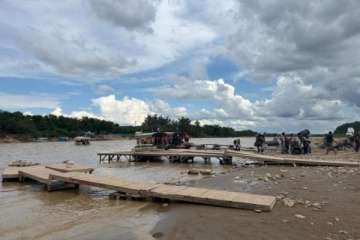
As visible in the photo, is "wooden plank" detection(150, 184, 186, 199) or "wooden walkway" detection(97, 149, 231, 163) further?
"wooden walkway" detection(97, 149, 231, 163)

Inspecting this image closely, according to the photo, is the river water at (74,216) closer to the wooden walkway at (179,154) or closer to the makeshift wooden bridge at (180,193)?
the makeshift wooden bridge at (180,193)

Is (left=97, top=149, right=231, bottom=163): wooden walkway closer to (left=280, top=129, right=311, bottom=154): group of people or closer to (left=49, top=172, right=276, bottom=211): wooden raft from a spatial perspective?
(left=280, top=129, right=311, bottom=154): group of people

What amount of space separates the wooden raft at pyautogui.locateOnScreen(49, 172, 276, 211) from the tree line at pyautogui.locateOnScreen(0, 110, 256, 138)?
282ft

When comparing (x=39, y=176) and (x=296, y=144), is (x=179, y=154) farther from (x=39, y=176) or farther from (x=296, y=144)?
(x=39, y=176)

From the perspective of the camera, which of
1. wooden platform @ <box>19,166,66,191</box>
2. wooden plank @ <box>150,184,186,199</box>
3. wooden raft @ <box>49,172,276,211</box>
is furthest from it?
wooden platform @ <box>19,166,66,191</box>

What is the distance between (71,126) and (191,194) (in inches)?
4976

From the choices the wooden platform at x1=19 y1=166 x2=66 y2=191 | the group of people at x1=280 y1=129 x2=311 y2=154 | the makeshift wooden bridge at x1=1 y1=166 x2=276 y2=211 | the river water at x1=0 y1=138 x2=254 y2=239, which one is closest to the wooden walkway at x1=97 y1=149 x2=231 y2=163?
the group of people at x1=280 y1=129 x2=311 y2=154

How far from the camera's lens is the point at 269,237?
723cm

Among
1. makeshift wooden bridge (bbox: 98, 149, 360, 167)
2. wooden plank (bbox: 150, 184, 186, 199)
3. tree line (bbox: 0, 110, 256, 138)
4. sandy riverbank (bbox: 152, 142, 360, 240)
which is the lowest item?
sandy riverbank (bbox: 152, 142, 360, 240)

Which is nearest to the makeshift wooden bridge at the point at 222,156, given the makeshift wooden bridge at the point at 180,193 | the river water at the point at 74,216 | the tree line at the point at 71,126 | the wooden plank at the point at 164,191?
the makeshift wooden bridge at the point at 180,193

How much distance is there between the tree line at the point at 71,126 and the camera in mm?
105575

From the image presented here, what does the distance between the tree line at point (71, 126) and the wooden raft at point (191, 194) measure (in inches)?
3388

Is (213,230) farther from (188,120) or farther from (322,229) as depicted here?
(188,120)

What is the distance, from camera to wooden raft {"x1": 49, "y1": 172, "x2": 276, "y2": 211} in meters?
9.97
